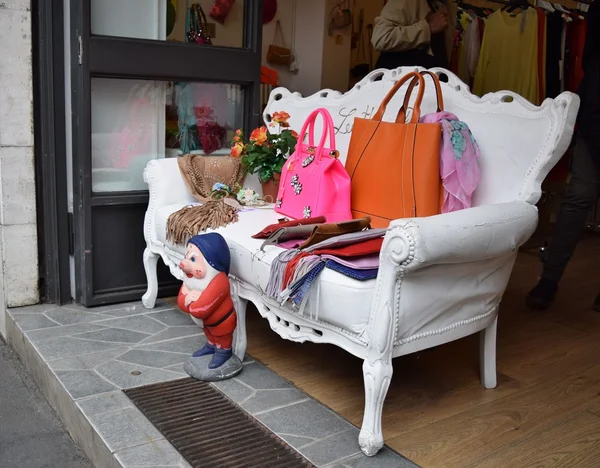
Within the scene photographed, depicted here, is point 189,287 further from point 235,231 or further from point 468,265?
point 468,265

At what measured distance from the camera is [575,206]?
3139mm

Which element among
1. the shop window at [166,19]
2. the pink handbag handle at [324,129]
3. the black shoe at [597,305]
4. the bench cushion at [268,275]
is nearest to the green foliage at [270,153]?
the pink handbag handle at [324,129]

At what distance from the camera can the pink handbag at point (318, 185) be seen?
7.76 ft

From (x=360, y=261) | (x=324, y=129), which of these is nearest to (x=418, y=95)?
(x=324, y=129)

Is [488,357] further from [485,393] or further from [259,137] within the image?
[259,137]

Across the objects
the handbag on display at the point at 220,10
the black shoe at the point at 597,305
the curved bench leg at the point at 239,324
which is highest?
the handbag on display at the point at 220,10

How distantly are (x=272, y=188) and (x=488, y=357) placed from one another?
115 cm

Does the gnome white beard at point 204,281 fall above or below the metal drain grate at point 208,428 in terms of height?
above

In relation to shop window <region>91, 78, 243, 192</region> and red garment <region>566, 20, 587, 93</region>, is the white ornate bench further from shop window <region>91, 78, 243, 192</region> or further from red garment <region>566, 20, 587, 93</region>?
red garment <region>566, 20, 587, 93</region>

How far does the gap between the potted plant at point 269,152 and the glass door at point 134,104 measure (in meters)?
0.37

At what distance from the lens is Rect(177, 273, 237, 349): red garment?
6.96 ft

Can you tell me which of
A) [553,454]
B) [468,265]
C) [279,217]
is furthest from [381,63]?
[553,454]

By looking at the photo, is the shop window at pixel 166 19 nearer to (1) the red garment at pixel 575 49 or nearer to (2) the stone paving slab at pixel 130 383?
(2) the stone paving slab at pixel 130 383

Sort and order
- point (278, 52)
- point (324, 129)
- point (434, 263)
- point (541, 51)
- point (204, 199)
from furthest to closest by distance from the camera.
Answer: point (278, 52)
point (541, 51)
point (204, 199)
point (324, 129)
point (434, 263)
